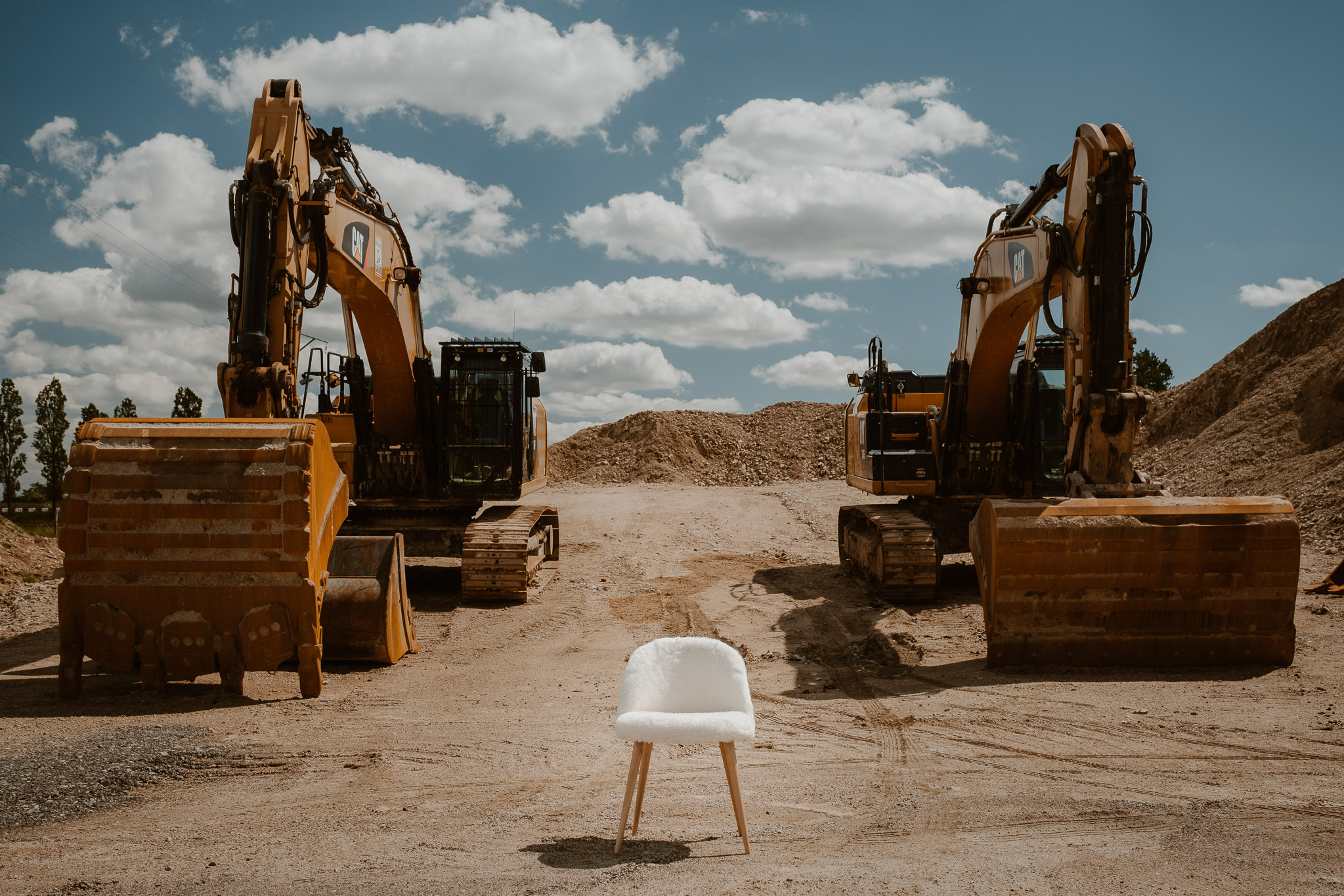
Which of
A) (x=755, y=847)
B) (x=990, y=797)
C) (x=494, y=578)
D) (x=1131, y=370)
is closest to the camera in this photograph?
(x=755, y=847)

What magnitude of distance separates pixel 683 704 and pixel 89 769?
3.46 meters

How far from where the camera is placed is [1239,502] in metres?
7.73

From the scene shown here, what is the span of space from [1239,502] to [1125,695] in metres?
2.09

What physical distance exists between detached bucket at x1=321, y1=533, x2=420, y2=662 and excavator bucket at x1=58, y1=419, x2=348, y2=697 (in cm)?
134

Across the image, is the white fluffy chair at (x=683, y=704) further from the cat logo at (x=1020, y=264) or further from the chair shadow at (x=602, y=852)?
the cat logo at (x=1020, y=264)

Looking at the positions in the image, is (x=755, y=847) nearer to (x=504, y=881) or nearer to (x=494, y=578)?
(x=504, y=881)

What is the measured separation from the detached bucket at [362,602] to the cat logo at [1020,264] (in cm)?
705

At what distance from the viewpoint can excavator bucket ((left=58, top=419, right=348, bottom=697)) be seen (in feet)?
21.6

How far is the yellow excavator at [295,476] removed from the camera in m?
6.59

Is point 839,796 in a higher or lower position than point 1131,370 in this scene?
lower

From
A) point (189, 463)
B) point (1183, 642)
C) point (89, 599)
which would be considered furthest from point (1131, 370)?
point (89, 599)

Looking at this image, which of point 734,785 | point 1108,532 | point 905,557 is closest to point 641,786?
point 734,785

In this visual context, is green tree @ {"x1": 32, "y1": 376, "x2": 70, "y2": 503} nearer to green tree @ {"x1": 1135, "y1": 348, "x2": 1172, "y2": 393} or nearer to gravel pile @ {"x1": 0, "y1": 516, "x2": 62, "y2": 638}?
gravel pile @ {"x1": 0, "y1": 516, "x2": 62, "y2": 638}

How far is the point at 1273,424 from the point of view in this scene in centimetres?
2428
